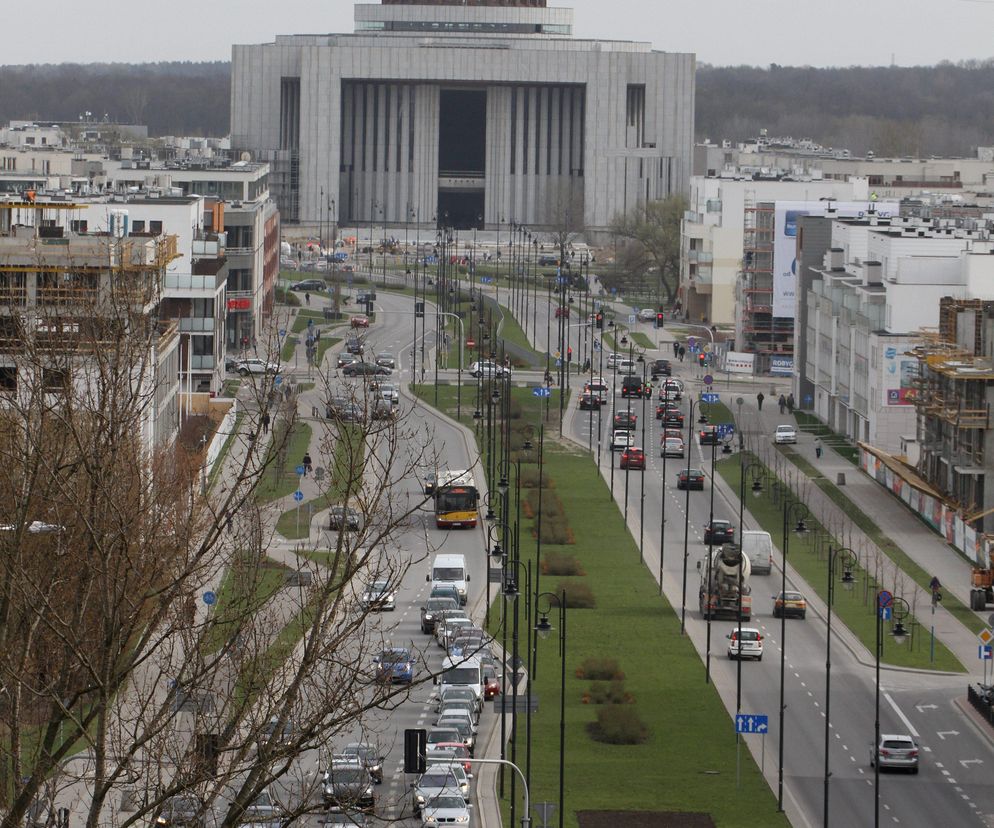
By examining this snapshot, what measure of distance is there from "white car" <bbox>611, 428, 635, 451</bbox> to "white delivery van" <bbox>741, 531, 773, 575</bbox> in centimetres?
2492

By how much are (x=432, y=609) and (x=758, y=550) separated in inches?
640

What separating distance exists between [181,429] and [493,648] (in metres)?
34.4

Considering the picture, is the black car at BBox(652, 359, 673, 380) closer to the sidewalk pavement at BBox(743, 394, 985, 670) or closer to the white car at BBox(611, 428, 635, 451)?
the sidewalk pavement at BBox(743, 394, 985, 670)

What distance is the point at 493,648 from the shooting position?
6925 cm

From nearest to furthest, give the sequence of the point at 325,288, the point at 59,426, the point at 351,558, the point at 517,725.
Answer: the point at 351,558 < the point at 59,426 < the point at 517,725 < the point at 325,288

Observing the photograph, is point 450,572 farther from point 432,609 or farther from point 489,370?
point 489,370

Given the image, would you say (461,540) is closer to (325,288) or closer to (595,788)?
(595,788)

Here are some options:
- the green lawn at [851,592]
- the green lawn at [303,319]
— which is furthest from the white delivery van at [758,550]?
the green lawn at [303,319]

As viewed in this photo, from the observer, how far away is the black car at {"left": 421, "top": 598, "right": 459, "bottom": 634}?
7125 cm

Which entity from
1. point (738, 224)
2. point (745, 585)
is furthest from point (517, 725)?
point (738, 224)

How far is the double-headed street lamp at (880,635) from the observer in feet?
169

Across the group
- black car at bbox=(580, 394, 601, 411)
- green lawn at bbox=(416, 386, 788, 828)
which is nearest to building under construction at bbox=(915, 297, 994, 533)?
green lawn at bbox=(416, 386, 788, 828)

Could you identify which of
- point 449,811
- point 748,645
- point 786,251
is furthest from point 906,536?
point 786,251

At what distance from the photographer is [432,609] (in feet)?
240
